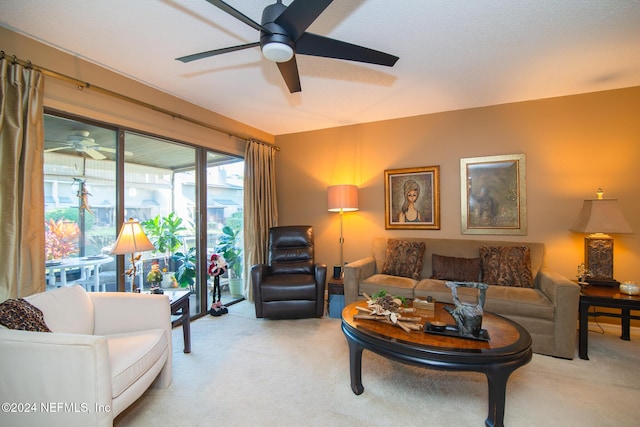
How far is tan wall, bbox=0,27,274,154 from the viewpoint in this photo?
215cm

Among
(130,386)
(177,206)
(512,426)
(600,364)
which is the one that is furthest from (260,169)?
(600,364)

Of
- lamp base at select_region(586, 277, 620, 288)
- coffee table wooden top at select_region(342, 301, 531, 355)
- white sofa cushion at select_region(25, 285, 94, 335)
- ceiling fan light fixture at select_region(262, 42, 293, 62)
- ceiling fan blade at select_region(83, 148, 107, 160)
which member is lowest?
coffee table wooden top at select_region(342, 301, 531, 355)

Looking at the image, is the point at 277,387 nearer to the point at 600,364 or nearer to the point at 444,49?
the point at 600,364

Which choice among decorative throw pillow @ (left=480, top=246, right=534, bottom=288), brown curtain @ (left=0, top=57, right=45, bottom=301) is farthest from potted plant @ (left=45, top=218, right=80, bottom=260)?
decorative throw pillow @ (left=480, top=246, right=534, bottom=288)

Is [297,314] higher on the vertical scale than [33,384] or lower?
lower

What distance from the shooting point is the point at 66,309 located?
1741mm

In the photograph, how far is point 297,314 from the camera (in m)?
3.30

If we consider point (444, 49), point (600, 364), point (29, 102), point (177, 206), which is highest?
point (444, 49)

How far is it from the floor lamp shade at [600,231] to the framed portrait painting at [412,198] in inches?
56.4

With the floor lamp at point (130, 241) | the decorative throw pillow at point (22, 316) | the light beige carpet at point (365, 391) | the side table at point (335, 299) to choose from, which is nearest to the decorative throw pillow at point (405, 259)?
the side table at point (335, 299)

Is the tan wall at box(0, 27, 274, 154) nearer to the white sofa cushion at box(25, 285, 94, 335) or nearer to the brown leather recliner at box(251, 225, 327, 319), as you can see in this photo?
the white sofa cushion at box(25, 285, 94, 335)

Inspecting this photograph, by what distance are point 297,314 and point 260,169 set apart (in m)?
2.13

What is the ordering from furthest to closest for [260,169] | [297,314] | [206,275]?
[260,169] < [206,275] < [297,314]

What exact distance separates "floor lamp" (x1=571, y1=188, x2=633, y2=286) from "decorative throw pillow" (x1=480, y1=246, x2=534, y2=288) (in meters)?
0.52
